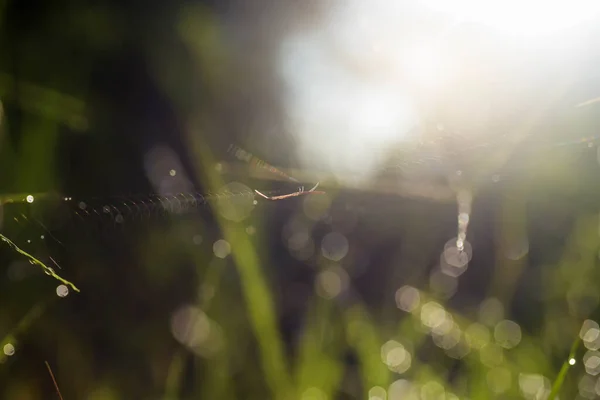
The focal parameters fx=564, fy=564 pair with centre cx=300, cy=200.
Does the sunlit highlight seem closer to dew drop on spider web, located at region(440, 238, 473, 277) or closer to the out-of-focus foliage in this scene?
the out-of-focus foliage

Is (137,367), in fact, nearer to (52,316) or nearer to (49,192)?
(52,316)

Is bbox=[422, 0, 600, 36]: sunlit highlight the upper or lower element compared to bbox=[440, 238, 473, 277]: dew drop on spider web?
upper

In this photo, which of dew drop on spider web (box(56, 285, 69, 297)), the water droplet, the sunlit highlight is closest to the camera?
the water droplet

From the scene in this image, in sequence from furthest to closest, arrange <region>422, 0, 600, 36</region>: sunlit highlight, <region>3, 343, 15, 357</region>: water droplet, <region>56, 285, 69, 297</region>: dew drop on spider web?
<region>422, 0, 600, 36</region>: sunlit highlight
<region>56, 285, 69, 297</region>: dew drop on spider web
<region>3, 343, 15, 357</region>: water droplet

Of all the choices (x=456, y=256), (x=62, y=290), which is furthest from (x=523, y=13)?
(x=62, y=290)

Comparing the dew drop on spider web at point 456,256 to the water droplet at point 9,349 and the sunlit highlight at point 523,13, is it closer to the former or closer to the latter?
the sunlit highlight at point 523,13

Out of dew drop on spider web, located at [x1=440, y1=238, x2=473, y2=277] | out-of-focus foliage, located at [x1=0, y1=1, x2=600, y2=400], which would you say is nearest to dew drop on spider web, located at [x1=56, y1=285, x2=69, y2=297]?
out-of-focus foliage, located at [x1=0, y1=1, x2=600, y2=400]

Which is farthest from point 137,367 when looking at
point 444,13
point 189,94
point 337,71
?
point 444,13

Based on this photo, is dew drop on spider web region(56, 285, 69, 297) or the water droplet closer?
the water droplet

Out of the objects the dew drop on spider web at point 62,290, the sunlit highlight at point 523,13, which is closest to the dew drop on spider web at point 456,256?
the sunlit highlight at point 523,13

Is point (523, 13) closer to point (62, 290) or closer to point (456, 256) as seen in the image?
point (456, 256)

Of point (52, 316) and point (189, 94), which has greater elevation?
point (189, 94)
